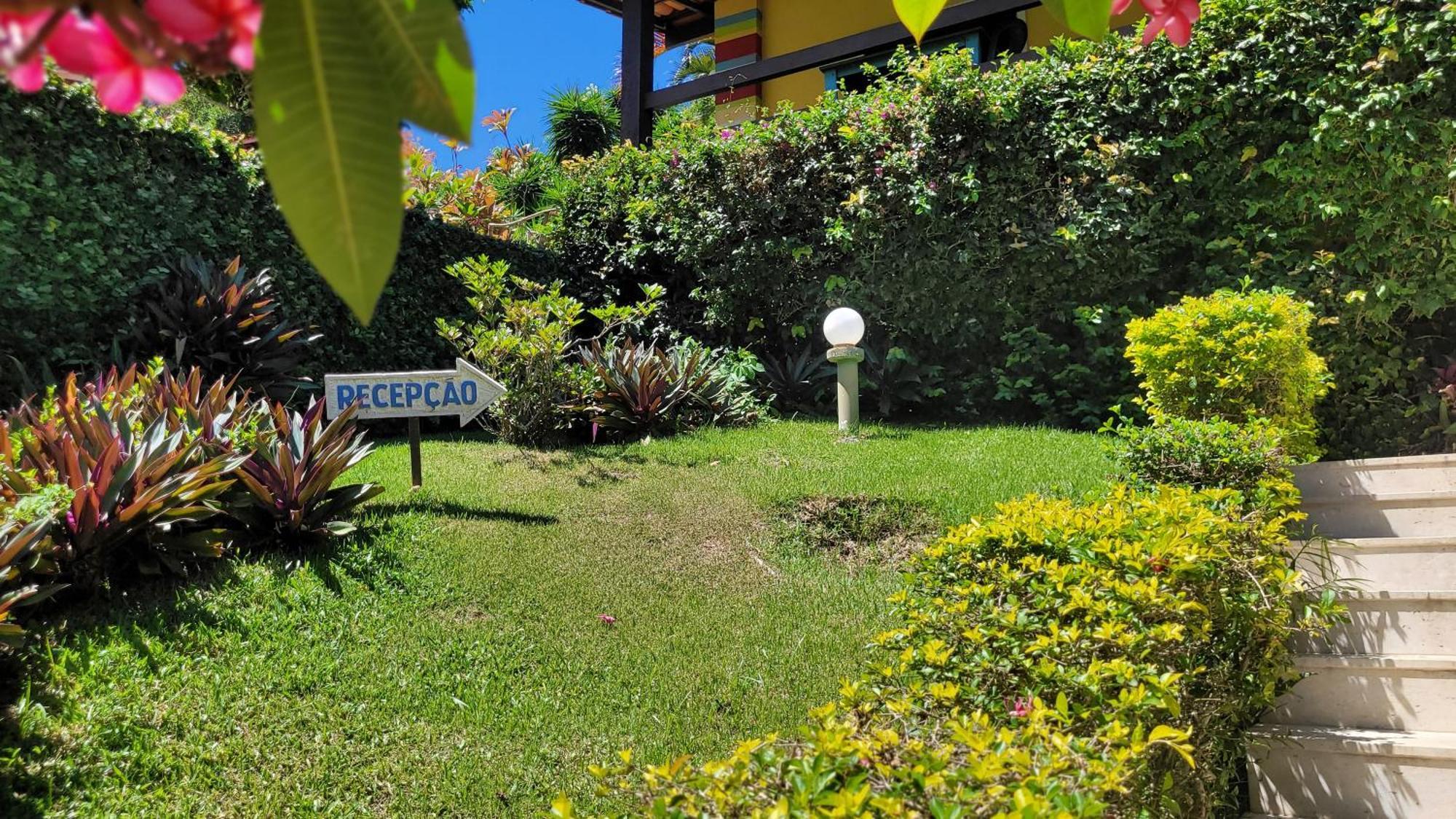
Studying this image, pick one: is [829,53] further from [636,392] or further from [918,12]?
[918,12]

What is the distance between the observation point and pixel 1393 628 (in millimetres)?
3252

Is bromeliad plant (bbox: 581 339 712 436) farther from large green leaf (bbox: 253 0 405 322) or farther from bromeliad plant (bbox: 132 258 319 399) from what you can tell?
large green leaf (bbox: 253 0 405 322)

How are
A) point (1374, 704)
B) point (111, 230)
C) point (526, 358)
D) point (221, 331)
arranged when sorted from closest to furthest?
point (1374, 704) < point (111, 230) < point (221, 331) < point (526, 358)

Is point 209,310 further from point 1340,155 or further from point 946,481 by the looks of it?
point 1340,155

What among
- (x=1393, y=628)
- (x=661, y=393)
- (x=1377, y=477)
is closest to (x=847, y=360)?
(x=661, y=393)

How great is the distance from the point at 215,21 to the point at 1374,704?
372 centimetres

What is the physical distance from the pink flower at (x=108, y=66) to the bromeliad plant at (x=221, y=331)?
634 centimetres

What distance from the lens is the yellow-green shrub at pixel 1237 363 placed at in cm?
474

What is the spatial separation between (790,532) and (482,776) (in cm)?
242

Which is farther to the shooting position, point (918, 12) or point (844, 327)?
point (844, 327)

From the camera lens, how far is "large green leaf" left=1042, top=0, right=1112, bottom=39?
0.69m

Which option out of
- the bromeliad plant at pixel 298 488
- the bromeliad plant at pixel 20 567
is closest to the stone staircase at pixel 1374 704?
the bromeliad plant at pixel 298 488

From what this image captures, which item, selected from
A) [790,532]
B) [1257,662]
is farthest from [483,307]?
[1257,662]

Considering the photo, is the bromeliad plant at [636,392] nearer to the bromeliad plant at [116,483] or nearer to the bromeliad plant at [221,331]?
the bromeliad plant at [221,331]
